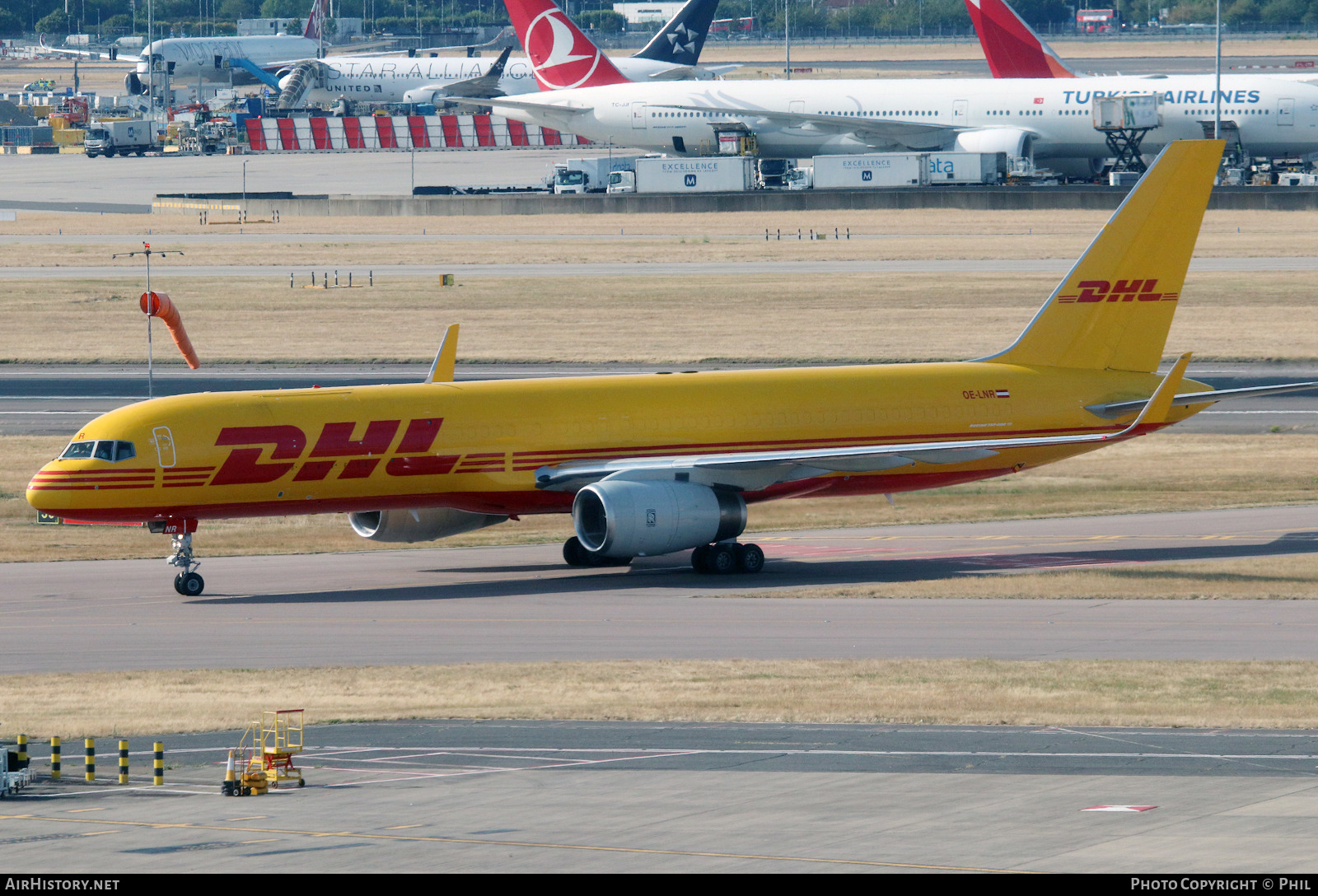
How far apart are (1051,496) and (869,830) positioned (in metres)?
30.6

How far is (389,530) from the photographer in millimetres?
40625

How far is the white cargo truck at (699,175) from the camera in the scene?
5034 inches

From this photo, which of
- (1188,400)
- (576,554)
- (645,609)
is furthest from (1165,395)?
A: (576,554)

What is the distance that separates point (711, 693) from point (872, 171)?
101568 mm

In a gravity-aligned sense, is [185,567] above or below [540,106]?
below

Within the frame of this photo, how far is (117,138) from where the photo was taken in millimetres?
185250

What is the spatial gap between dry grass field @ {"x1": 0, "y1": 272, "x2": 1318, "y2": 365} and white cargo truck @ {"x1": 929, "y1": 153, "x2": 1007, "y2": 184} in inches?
1240

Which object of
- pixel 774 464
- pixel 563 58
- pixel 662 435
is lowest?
pixel 774 464

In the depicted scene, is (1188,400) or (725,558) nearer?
(725,558)

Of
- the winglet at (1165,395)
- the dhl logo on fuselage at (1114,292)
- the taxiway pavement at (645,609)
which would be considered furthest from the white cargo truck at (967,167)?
the winglet at (1165,395)

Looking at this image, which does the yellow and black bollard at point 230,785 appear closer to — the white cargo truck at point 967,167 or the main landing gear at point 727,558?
the main landing gear at point 727,558

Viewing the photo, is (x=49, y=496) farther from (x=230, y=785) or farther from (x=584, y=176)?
(x=584, y=176)

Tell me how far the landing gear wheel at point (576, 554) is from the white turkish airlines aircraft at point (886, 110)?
81.8 metres

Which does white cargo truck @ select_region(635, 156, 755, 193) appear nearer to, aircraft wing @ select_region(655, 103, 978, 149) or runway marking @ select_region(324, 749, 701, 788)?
aircraft wing @ select_region(655, 103, 978, 149)
